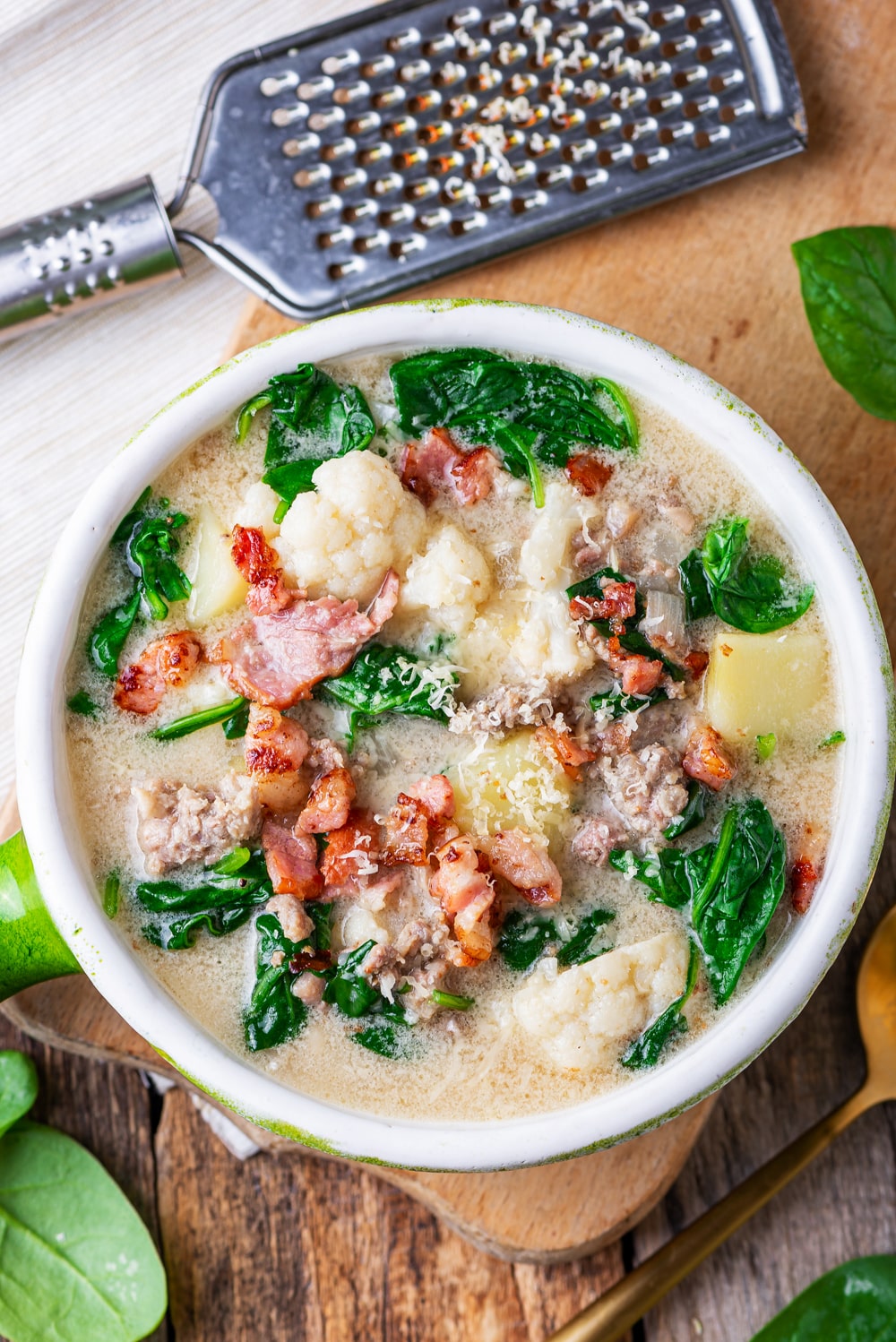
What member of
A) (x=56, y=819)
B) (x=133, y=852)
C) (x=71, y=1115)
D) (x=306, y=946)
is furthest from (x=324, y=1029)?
(x=71, y=1115)

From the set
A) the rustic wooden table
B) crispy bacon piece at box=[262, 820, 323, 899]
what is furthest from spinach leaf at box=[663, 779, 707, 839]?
the rustic wooden table

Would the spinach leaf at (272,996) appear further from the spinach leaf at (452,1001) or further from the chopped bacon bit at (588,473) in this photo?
the chopped bacon bit at (588,473)

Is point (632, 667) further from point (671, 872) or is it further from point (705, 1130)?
point (705, 1130)

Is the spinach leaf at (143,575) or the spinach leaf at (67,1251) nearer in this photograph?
the spinach leaf at (143,575)

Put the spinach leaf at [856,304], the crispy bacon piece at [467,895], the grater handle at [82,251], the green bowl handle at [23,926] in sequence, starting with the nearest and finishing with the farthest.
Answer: the crispy bacon piece at [467,895] → the green bowl handle at [23,926] → the spinach leaf at [856,304] → the grater handle at [82,251]

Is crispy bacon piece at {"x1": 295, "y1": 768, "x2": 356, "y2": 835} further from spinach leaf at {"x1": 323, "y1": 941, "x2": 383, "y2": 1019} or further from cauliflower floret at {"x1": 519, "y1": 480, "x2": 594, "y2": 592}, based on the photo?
cauliflower floret at {"x1": 519, "y1": 480, "x2": 594, "y2": 592}

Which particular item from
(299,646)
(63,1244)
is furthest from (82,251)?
(63,1244)

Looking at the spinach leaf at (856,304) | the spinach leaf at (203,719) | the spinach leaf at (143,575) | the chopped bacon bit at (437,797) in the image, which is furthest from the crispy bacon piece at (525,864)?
the spinach leaf at (856,304)
